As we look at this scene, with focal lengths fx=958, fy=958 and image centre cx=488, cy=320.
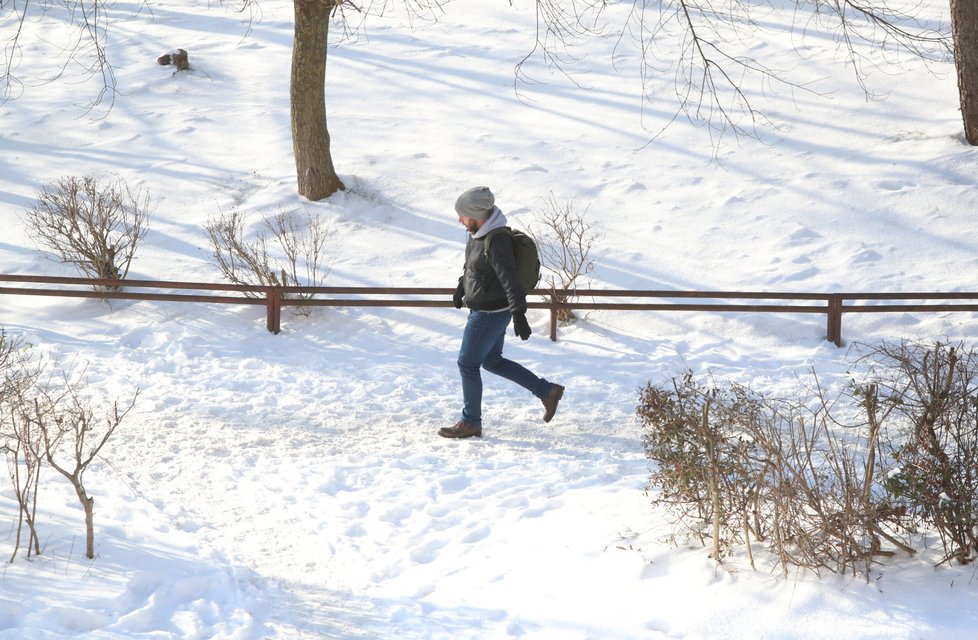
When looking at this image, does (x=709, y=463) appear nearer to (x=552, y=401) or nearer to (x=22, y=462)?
(x=552, y=401)

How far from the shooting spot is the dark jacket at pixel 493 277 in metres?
5.74

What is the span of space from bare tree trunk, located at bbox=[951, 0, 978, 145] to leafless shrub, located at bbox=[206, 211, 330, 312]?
7.67 metres

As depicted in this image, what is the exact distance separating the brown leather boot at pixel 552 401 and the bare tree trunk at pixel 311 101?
5427 mm

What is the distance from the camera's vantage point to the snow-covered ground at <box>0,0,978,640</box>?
4.16 meters

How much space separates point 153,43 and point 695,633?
52.8 ft

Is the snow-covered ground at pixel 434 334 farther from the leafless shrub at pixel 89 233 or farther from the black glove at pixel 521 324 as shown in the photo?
the black glove at pixel 521 324

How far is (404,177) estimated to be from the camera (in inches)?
476

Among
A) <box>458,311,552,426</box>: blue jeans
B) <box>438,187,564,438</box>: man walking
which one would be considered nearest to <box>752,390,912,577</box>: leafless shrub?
<box>438,187,564,438</box>: man walking

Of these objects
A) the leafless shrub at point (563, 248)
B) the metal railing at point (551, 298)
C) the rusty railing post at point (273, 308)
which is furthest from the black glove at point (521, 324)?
the rusty railing post at point (273, 308)

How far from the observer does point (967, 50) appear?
11.2m

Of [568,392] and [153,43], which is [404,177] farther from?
[153,43]

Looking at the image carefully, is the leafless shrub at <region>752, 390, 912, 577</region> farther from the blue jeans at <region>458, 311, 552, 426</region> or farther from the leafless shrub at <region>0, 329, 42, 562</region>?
the leafless shrub at <region>0, 329, 42, 562</region>

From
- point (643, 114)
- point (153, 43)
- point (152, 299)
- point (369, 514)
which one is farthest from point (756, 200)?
point (153, 43)

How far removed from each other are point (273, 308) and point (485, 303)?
10.5 ft
